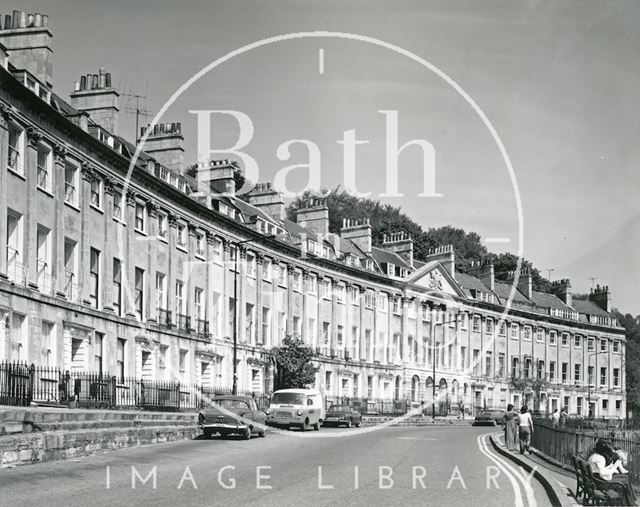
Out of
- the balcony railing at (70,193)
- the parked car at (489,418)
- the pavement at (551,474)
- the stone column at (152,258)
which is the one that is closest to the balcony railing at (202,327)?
the stone column at (152,258)

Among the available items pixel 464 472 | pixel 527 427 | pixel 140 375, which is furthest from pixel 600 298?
pixel 464 472

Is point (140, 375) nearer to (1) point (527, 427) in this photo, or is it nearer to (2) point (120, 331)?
(2) point (120, 331)

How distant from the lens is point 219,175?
209 feet

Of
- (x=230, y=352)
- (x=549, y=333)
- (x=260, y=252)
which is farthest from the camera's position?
(x=549, y=333)

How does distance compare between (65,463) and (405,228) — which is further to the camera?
(405,228)

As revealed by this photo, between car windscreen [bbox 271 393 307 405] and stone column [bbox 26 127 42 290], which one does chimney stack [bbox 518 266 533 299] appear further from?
stone column [bbox 26 127 42 290]

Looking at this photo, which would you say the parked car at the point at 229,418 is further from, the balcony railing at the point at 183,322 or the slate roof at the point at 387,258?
the slate roof at the point at 387,258

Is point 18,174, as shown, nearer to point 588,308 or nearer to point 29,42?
point 29,42

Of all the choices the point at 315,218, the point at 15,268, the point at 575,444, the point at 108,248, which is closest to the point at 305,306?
the point at 315,218

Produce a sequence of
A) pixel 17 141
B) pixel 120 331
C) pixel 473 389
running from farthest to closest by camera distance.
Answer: pixel 473 389 < pixel 120 331 < pixel 17 141

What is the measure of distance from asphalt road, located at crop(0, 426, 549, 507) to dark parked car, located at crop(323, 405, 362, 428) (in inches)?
798

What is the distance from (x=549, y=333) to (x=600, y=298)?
1752cm

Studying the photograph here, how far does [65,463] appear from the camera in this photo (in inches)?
836

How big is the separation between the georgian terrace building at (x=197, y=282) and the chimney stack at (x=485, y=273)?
0.74 ft
